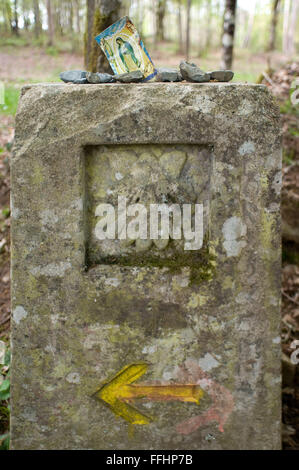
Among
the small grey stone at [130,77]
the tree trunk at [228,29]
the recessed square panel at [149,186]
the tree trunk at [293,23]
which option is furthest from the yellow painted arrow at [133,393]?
the tree trunk at [293,23]

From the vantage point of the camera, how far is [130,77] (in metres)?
2.00

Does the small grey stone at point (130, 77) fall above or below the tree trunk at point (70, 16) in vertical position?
below

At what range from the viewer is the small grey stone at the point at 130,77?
78.5 inches

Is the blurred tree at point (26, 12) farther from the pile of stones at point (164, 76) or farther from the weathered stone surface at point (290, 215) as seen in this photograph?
the pile of stones at point (164, 76)

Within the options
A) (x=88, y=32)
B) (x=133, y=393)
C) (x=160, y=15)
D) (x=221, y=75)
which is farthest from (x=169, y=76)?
(x=160, y=15)

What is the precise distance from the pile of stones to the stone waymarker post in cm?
13

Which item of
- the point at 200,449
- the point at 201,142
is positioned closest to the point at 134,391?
the point at 200,449

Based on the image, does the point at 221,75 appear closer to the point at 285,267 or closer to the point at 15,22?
the point at 285,267

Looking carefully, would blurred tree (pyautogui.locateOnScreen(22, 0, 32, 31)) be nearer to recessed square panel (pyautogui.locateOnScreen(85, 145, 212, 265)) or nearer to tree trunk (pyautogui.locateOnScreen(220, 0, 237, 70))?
tree trunk (pyautogui.locateOnScreen(220, 0, 237, 70))

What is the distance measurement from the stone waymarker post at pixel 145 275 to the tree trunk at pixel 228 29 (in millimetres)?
4651

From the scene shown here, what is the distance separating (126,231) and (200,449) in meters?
1.05

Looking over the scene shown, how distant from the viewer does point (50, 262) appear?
197cm

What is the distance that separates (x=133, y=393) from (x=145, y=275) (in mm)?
544

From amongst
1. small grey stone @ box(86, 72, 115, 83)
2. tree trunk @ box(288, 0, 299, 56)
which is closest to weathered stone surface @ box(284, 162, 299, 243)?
small grey stone @ box(86, 72, 115, 83)
